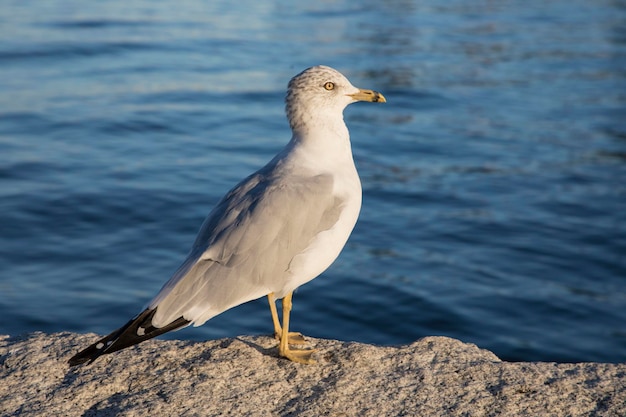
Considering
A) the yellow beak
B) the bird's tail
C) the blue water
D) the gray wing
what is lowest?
Answer: the blue water

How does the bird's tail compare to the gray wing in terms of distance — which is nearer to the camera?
the bird's tail

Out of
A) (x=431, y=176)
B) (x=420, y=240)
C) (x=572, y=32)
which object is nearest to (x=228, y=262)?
(x=420, y=240)

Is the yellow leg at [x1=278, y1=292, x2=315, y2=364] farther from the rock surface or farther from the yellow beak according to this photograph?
the yellow beak

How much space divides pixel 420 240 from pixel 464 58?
8.36 metres

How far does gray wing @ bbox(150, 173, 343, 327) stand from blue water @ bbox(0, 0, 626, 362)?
359 centimetres

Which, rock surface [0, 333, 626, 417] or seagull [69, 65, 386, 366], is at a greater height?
seagull [69, 65, 386, 366]

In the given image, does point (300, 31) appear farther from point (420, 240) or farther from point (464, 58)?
point (420, 240)

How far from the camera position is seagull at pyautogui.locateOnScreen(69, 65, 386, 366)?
4082 millimetres

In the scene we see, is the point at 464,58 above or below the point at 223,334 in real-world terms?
above

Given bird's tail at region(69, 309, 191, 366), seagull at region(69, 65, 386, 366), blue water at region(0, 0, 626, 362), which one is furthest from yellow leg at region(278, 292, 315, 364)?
blue water at region(0, 0, 626, 362)

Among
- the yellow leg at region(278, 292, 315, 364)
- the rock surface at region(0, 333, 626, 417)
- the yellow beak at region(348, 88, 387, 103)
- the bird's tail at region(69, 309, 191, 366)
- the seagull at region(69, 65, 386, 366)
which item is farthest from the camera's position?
the yellow beak at region(348, 88, 387, 103)

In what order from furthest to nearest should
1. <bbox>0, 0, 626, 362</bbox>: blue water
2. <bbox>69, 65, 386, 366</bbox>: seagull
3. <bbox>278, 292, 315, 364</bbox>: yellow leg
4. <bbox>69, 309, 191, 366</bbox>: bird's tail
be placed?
<bbox>0, 0, 626, 362</bbox>: blue water < <bbox>278, 292, 315, 364</bbox>: yellow leg < <bbox>69, 65, 386, 366</bbox>: seagull < <bbox>69, 309, 191, 366</bbox>: bird's tail

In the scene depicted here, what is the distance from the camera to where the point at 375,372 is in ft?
14.2

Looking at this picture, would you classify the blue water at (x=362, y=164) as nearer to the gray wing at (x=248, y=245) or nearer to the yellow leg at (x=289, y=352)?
the yellow leg at (x=289, y=352)
